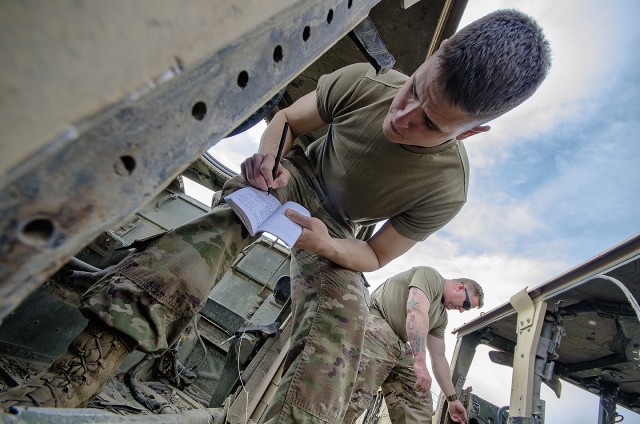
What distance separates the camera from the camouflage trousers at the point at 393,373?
2281 millimetres

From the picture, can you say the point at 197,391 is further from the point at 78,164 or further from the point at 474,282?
the point at 78,164

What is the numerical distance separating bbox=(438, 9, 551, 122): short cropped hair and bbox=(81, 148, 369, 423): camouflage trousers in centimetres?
73

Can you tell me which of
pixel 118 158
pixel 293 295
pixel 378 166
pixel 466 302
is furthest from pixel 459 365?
pixel 118 158

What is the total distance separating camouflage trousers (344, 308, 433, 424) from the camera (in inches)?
89.8

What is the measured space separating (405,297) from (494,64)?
2095 mm

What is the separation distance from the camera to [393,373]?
2.53m

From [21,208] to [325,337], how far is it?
107 cm

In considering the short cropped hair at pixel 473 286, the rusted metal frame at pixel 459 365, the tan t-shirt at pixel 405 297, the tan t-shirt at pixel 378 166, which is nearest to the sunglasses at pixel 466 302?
the short cropped hair at pixel 473 286

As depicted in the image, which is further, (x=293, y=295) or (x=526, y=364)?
(x=526, y=364)

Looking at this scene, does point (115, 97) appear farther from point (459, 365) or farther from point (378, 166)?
point (459, 365)

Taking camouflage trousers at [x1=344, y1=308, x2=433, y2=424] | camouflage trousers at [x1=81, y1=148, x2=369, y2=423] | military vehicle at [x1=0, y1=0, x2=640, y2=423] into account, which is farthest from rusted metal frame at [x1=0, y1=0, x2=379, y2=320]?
camouflage trousers at [x1=344, y1=308, x2=433, y2=424]

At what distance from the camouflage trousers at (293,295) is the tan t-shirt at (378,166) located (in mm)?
140

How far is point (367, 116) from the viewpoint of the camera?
1.36 meters

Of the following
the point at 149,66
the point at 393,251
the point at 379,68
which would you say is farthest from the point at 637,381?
the point at 149,66
